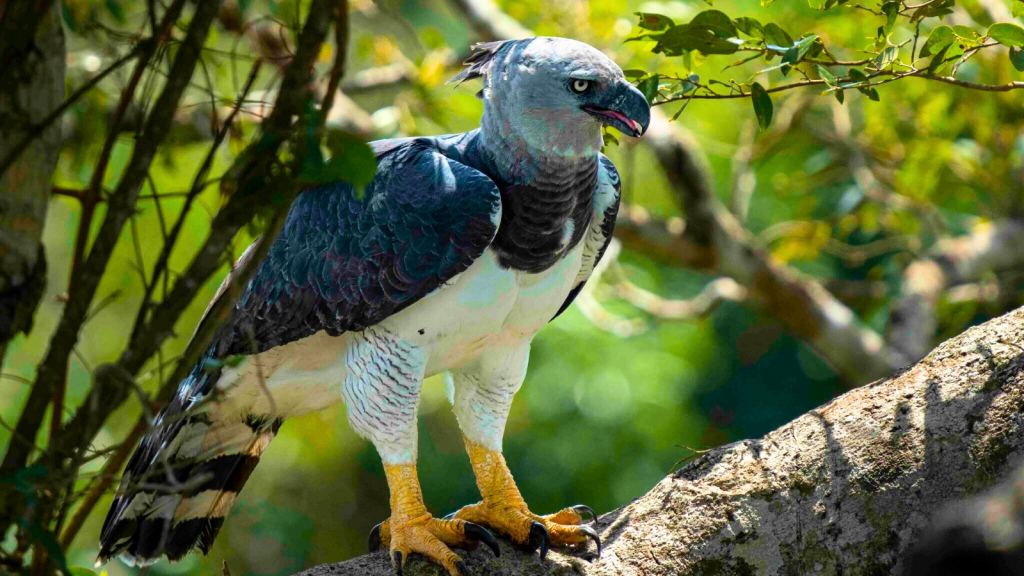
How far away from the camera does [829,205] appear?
311 inches

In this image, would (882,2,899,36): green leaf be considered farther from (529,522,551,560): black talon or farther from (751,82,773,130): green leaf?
(529,522,551,560): black talon

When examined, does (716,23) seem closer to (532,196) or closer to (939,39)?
(939,39)

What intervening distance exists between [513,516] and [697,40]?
4.99ft

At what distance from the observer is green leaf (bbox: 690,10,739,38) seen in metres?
2.48

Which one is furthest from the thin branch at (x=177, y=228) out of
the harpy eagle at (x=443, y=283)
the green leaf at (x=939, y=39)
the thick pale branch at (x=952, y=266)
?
the thick pale branch at (x=952, y=266)

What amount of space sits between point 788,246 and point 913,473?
13.5ft

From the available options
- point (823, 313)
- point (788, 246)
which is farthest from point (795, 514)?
point (788, 246)

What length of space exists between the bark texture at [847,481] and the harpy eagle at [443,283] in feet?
0.82

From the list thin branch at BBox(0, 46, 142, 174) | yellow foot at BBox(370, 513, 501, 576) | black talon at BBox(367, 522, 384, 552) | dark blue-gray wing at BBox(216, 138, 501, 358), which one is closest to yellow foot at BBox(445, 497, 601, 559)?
yellow foot at BBox(370, 513, 501, 576)

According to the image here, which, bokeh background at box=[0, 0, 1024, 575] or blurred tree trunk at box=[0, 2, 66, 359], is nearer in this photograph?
blurred tree trunk at box=[0, 2, 66, 359]

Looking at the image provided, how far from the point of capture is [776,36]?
8.27 ft

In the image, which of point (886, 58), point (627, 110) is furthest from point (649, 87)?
point (886, 58)

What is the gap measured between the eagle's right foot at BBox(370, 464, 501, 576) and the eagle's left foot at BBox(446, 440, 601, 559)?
0.37 feet

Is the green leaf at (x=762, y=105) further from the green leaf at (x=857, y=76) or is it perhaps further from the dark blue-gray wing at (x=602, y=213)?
the dark blue-gray wing at (x=602, y=213)
